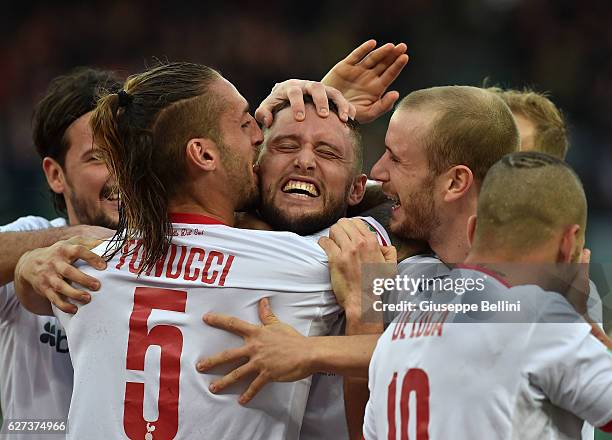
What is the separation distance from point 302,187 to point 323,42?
10.2 metres

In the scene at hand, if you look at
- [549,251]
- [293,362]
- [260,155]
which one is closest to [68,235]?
[260,155]

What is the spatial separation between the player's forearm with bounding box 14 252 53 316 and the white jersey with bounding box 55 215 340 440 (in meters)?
0.46

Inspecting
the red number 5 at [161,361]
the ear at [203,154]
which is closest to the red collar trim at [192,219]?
the ear at [203,154]

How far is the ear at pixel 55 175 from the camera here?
5.00m

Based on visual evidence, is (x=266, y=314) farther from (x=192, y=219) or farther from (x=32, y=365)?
(x=32, y=365)

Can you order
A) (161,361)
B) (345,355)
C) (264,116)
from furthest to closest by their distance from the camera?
(264,116) → (161,361) → (345,355)

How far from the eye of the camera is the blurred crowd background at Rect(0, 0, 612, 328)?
13.2m

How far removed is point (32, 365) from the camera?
180 inches

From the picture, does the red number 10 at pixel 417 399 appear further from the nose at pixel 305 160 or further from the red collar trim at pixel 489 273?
the nose at pixel 305 160

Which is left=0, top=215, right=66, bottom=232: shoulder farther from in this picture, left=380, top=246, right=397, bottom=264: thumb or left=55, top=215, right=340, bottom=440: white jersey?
left=380, top=246, right=397, bottom=264: thumb

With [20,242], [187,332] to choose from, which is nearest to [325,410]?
[187,332]

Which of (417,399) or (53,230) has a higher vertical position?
(417,399)

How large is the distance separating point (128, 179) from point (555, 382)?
73.6 inches

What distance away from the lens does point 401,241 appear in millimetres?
4109
